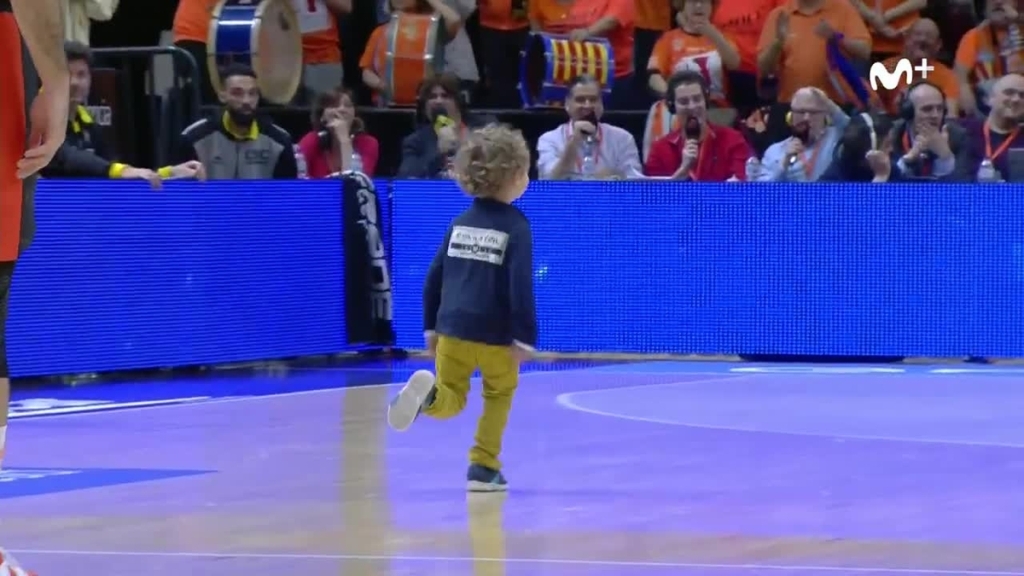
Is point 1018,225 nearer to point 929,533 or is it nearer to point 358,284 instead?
point 358,284

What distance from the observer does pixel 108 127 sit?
1617 centimetres

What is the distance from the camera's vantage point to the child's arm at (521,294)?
8672 mm

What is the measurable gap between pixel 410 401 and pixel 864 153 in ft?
26.0

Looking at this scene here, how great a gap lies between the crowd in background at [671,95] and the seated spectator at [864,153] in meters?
0.01

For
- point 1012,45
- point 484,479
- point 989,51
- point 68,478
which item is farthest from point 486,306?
point 989,51

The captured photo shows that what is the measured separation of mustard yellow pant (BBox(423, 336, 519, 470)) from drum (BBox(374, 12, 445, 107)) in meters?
9.77

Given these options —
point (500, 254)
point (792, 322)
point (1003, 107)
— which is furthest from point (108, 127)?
point (500, 254)

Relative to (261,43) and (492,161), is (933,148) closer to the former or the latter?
(261,43)

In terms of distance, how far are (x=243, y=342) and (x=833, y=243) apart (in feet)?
14.2

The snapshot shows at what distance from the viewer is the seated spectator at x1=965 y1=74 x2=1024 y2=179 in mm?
15414

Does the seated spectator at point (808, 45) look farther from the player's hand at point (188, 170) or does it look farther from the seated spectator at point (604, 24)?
the player's hand at point (188, 170)

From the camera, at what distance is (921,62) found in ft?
57.4

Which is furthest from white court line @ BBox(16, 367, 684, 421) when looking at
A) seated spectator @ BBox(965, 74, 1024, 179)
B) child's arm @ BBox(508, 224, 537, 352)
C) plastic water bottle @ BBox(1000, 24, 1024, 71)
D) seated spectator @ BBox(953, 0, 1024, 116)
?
plastic water bottle @ BBox(1000, 24, 1024, 71)

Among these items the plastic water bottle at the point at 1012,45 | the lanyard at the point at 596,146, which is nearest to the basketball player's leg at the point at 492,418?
the lanyard at the point at 596,146
